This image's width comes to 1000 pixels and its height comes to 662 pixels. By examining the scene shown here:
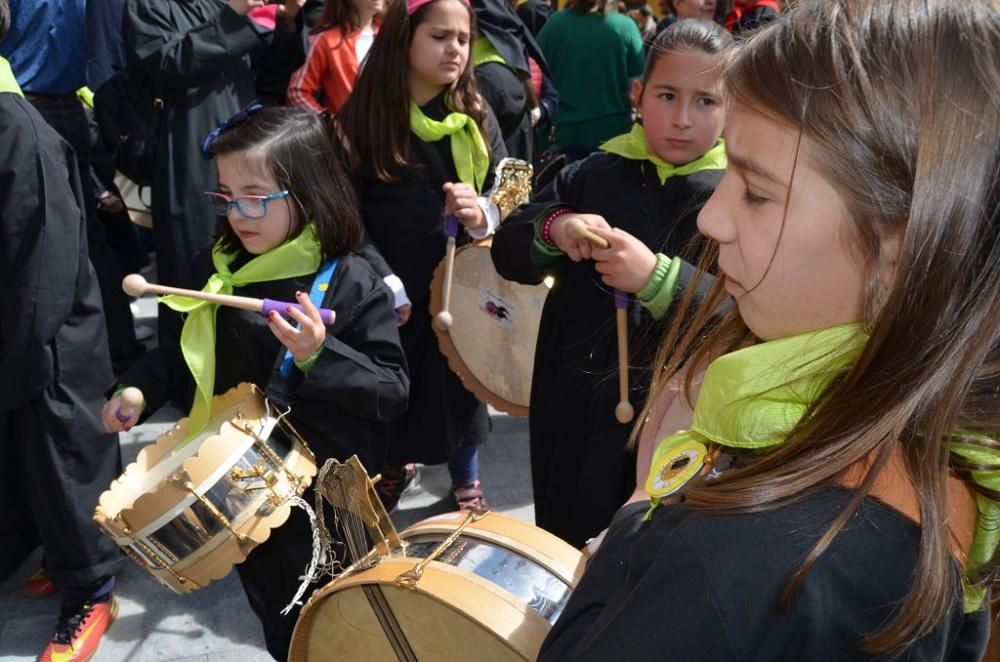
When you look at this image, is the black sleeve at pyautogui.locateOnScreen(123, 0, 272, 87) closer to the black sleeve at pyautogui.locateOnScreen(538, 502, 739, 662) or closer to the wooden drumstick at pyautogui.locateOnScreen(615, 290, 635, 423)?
the wooden drumstick at pyautogui.locateOnScreen(615, 290, 635, 423)

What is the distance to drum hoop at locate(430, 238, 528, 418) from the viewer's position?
Answer: 9.71 feet

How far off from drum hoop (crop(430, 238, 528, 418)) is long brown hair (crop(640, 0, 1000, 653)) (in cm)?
201

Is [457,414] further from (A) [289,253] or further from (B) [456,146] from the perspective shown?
(A) [289,253]

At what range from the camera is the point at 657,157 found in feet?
7.43

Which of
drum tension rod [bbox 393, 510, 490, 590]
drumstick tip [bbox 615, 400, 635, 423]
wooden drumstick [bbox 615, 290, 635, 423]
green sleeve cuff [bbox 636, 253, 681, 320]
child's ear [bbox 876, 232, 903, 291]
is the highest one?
child's ear [bbox 876, 232, 903, 291]

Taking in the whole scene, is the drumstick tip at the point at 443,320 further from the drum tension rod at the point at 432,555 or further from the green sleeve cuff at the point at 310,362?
the drum tension rod at the point at 432,555

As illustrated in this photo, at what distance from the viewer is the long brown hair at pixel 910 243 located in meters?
0.89

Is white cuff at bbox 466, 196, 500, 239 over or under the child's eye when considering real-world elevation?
under

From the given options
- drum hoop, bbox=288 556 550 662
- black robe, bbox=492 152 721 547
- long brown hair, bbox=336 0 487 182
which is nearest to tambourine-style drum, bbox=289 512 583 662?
drum hoop, bbox=288 556 550 662

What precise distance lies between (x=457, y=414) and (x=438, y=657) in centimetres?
177

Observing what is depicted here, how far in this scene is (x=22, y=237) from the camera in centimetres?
245

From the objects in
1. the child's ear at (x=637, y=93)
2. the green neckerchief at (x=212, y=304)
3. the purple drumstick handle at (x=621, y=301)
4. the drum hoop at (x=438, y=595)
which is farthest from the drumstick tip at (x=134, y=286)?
the child's ear at (x=637, y=93)

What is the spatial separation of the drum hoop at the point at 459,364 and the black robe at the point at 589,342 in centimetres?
57

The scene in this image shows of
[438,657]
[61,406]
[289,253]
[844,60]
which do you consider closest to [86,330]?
[61,406]
